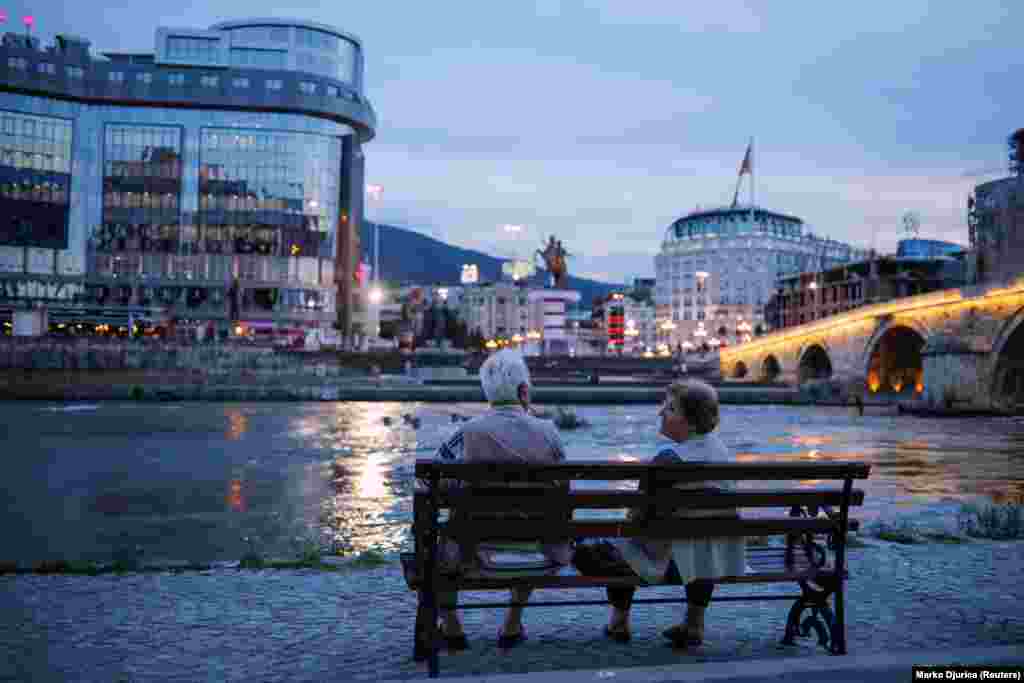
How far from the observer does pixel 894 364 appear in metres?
62.5

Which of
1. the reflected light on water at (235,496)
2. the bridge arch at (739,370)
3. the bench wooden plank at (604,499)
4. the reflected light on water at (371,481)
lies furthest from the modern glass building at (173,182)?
the bench wooden plank at (604,499)

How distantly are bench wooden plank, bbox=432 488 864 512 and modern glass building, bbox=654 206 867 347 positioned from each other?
16100 cm

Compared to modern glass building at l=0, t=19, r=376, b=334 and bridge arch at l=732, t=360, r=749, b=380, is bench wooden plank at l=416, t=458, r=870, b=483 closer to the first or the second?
modern glass building at l=0, t=19, r=376, b=334

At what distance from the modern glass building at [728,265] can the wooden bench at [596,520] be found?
160780 millimetres

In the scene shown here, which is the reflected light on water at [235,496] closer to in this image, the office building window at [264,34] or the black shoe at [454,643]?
the black shoe at [454,643]

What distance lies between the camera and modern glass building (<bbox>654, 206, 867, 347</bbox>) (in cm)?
17075

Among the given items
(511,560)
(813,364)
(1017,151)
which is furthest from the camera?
(813,364)

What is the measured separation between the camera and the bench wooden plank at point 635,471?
14.5ft

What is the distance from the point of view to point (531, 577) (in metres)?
4.58

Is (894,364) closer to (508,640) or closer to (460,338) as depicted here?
(508,640)

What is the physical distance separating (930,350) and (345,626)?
144 feet

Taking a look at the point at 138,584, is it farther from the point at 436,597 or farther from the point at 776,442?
the point at 776,442

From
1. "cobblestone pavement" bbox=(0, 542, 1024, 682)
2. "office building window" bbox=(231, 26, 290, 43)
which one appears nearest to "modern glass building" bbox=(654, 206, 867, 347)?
"office building window" bbox=(231, 26, 290, 43)

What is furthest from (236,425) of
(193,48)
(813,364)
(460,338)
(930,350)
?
(460,338)
